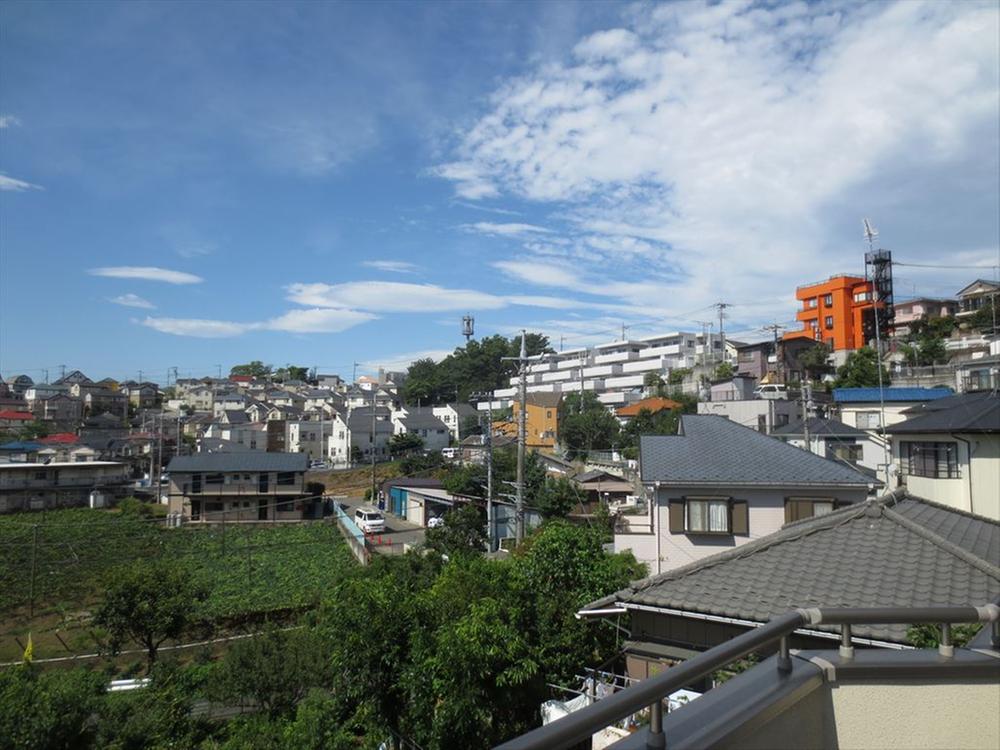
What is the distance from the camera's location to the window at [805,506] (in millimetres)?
11445

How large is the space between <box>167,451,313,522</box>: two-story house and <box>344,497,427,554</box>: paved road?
127 inches

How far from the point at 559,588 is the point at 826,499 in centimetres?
613

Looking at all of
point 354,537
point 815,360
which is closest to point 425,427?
point 354,537

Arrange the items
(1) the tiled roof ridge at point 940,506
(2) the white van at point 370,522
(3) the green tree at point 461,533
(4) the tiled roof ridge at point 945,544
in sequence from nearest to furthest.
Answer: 1. (4) the tiled roof ridge at point 945,544
2. (1) the tiled roof ridge at point 940,506
3. (3) the green tree at point 461,533
4. (2) the white van at point 370,522

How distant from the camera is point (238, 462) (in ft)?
98.2

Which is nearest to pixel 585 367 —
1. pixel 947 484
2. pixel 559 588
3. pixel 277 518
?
pixel 277 518

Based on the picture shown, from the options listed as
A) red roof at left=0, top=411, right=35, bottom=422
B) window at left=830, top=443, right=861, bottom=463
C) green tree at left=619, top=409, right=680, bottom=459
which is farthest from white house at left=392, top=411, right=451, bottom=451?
red roof at left=0, top=411, right=35, bottom=422

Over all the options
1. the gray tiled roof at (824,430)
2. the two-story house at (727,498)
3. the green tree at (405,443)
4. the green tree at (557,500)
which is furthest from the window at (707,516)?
the green tree at (405,443)

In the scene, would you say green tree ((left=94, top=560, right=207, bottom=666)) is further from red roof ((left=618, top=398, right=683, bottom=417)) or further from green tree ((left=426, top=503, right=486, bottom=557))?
red roof ((left=618, top=398, right=683, bottom=417))

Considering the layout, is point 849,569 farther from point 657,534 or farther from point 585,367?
point 585,367

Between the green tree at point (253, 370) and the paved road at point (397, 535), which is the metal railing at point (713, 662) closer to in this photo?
the paved road at point (397, 535)

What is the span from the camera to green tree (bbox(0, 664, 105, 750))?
620cm

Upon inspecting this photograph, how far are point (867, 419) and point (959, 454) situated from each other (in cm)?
1345

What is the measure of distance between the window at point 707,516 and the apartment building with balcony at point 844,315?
29.0m
